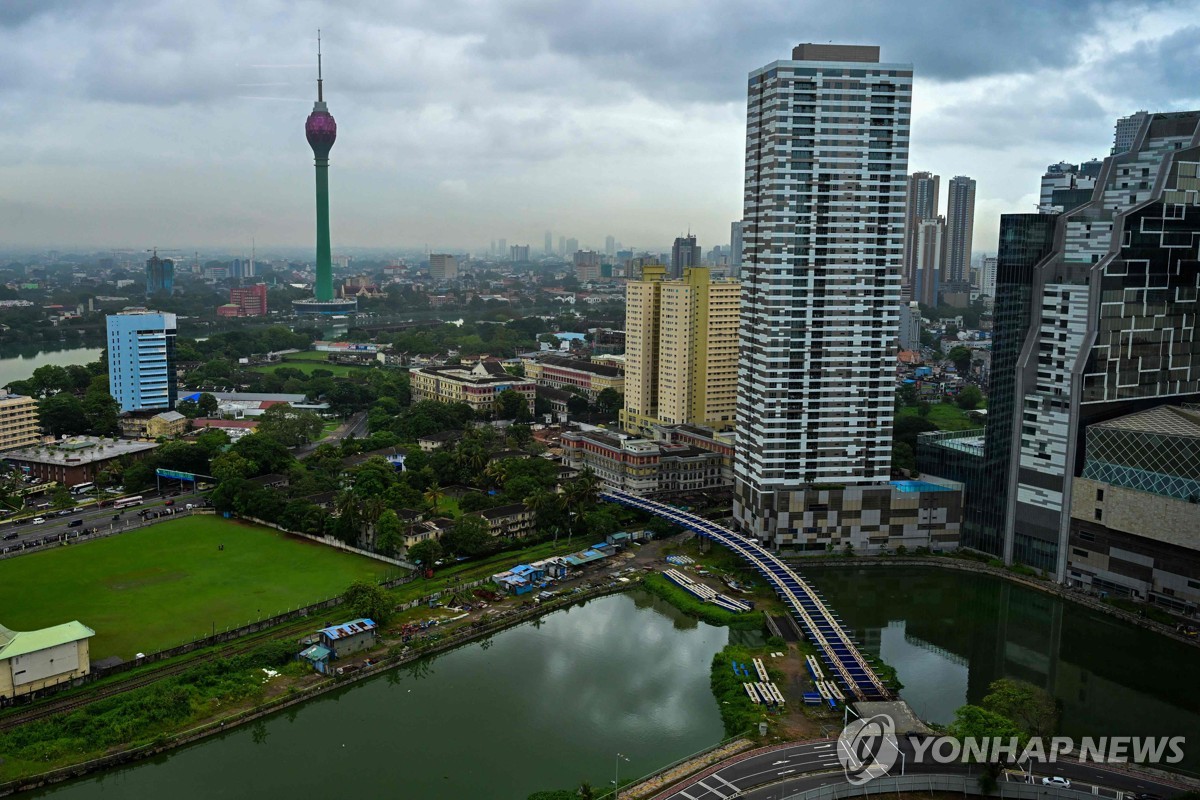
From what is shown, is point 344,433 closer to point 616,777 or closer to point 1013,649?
point 1013,649

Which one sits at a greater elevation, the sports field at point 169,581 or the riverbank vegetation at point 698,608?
the sports field at point 169,581

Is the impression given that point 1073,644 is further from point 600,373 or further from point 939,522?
point 600,373

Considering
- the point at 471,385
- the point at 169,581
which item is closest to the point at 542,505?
the point at 169,581

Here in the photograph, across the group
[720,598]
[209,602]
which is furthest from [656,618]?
[209,602]

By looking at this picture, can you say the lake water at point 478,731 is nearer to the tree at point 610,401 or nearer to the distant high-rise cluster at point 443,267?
the tree at point 610,401

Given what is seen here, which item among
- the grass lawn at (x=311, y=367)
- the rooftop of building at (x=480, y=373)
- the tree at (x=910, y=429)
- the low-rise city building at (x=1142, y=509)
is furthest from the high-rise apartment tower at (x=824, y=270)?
the grass lawn at (x=311, y=367)

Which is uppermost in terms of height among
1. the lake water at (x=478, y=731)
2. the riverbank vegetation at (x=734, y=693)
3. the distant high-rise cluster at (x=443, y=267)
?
the distant high-rise cluster at (x=443, y=267)

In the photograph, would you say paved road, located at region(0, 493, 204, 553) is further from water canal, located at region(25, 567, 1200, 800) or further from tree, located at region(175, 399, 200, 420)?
tree, located at region(175, 399, 200, 420)
